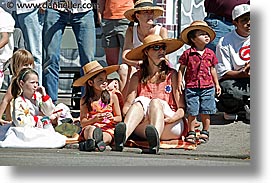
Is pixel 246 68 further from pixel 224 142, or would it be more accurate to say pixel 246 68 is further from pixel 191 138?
pixel 191 138

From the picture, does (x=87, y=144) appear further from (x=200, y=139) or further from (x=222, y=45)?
(x=222, y=45)

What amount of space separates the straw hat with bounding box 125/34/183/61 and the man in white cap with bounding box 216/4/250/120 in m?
0.76

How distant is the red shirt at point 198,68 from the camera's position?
295 inches

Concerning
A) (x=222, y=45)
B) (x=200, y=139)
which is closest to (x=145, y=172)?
(x=200, y=139)

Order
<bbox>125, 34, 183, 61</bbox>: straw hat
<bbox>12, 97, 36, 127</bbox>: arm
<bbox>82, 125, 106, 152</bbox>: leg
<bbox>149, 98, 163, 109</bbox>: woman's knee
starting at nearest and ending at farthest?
1. <bbox>82, 125, 106, 152</bbox>: leg
2. <bbox>149, 98, 163, 109</bbox>: woman's knee
3. <bbox>12, 97, 36, 127</bbox>: arm
4. <bbox>125, 34, 183, 61</bbox>: straw hat

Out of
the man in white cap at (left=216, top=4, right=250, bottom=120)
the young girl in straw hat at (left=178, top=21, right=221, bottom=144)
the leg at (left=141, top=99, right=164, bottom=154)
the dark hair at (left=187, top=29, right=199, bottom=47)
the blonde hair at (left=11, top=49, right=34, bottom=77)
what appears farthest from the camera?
the man in white cap at (left=216, top=4, right=250, bottom=120)

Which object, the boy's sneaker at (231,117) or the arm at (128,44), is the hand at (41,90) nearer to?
the arm at (128,44)

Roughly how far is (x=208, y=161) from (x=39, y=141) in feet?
4.87

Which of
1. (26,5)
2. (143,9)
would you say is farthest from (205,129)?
(26,5)

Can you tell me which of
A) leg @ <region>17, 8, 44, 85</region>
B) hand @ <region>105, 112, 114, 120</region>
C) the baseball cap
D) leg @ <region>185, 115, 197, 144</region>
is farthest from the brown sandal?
leg @ <region>17, 8, 44, 85</region>

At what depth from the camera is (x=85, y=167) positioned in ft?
20.9

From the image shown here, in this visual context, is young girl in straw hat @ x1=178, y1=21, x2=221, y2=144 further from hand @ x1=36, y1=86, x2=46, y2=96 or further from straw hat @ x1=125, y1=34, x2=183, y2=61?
hand @ x1=36, y1=86, x2=46, y2=96

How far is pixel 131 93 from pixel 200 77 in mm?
636

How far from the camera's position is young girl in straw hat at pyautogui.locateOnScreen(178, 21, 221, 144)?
7.46 metres
